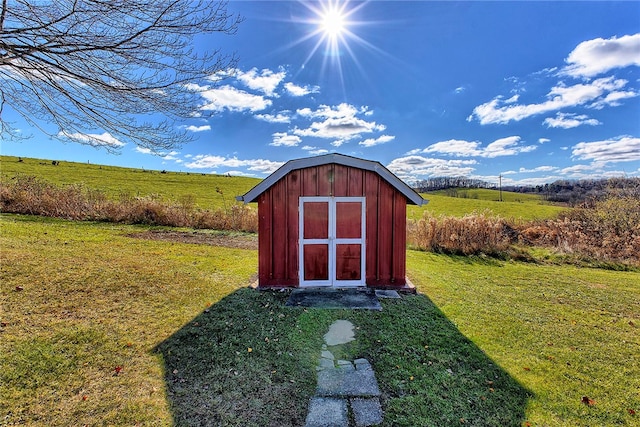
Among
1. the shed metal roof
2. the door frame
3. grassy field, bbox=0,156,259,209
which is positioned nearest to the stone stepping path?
the door frame

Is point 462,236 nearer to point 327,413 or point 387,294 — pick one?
point 387,294

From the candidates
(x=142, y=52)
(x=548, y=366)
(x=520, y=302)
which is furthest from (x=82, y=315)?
(x=520, y=302)

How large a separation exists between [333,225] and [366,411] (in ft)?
13.3

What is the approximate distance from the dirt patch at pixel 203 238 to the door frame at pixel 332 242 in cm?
460

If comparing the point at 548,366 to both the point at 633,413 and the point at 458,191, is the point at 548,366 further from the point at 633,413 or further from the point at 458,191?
the point at 458,191

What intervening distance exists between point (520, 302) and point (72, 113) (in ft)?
29.8

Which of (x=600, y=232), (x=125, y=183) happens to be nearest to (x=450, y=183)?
(x=600, y=232)

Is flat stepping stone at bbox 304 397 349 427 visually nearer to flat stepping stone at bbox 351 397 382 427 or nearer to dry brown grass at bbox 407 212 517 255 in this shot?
flat stepping stone at bbox 351 397 382 427

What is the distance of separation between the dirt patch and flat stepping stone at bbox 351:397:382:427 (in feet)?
26.9

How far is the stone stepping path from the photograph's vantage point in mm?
2969

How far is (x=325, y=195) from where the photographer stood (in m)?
6.70

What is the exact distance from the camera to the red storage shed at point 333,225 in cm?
668

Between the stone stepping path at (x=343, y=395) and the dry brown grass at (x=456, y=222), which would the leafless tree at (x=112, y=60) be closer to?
the stone stepping path at (x=343, y=395)

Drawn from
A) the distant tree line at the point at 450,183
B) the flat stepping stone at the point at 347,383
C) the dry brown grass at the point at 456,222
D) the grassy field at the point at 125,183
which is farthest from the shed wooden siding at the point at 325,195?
the distant tree line at the point at 450,183
